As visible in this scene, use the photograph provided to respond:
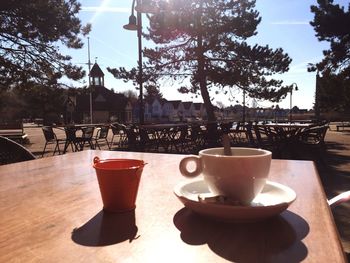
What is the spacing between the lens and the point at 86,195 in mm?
1102

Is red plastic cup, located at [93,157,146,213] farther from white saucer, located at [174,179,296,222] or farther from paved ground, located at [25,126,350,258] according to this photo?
paved ground, located at [25,126,350,258]

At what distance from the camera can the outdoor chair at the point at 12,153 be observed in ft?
7.96

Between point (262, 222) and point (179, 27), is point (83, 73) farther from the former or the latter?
point (262, 222)

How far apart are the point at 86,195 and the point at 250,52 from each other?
16121mm

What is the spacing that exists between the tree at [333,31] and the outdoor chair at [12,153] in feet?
62.6

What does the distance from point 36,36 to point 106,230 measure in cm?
1182

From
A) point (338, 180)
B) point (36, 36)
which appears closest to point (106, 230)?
point (338, 180)

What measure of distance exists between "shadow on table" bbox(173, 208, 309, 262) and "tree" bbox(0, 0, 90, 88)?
10968 millimetres

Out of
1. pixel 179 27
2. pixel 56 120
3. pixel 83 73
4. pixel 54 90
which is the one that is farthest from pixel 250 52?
pixel 56 120

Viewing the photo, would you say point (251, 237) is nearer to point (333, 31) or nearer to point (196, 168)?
point (196, 168)

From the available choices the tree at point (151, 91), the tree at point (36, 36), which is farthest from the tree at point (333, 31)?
the tree at point (36, 36)

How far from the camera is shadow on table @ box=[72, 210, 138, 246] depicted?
0.71m

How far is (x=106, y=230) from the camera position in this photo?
775 millimetres

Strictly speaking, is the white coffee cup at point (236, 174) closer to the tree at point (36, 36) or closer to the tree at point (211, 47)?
the tree at point (36, 36)
